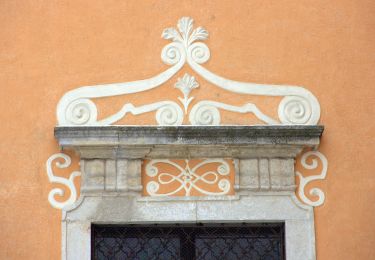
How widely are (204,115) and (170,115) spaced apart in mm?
230

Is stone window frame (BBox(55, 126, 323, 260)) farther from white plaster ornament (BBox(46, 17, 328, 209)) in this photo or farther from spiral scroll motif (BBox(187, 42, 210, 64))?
spiral scroll motif (BBox(187, 42, 210, 64))

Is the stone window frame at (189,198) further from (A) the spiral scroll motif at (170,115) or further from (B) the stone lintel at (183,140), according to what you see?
(A) the spiral scroll motif at (170,115)

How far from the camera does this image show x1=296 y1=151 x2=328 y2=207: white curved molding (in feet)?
36.3

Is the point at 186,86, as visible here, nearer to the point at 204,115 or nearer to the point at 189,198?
the point at 204,115

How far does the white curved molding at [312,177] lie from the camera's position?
1108 centimetres

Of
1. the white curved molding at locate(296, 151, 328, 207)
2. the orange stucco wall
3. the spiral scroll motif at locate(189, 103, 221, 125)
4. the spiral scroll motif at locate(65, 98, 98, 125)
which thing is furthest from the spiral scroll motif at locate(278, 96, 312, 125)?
the spiral scroll motif at locate(65, 98, 98, 125)

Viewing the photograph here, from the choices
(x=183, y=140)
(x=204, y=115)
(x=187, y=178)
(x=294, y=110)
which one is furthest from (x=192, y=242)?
(x=294, y=110)

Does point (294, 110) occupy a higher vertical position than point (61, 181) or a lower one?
higher

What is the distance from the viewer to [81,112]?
36.6 feet

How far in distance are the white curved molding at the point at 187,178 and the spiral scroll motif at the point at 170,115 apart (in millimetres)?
265

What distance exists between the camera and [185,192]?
11.1 metres

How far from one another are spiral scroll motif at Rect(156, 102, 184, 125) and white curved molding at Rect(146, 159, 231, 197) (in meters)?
0.27

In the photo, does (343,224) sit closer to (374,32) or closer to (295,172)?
(295,172)

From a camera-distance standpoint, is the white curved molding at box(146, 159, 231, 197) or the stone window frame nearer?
the stone window frame
